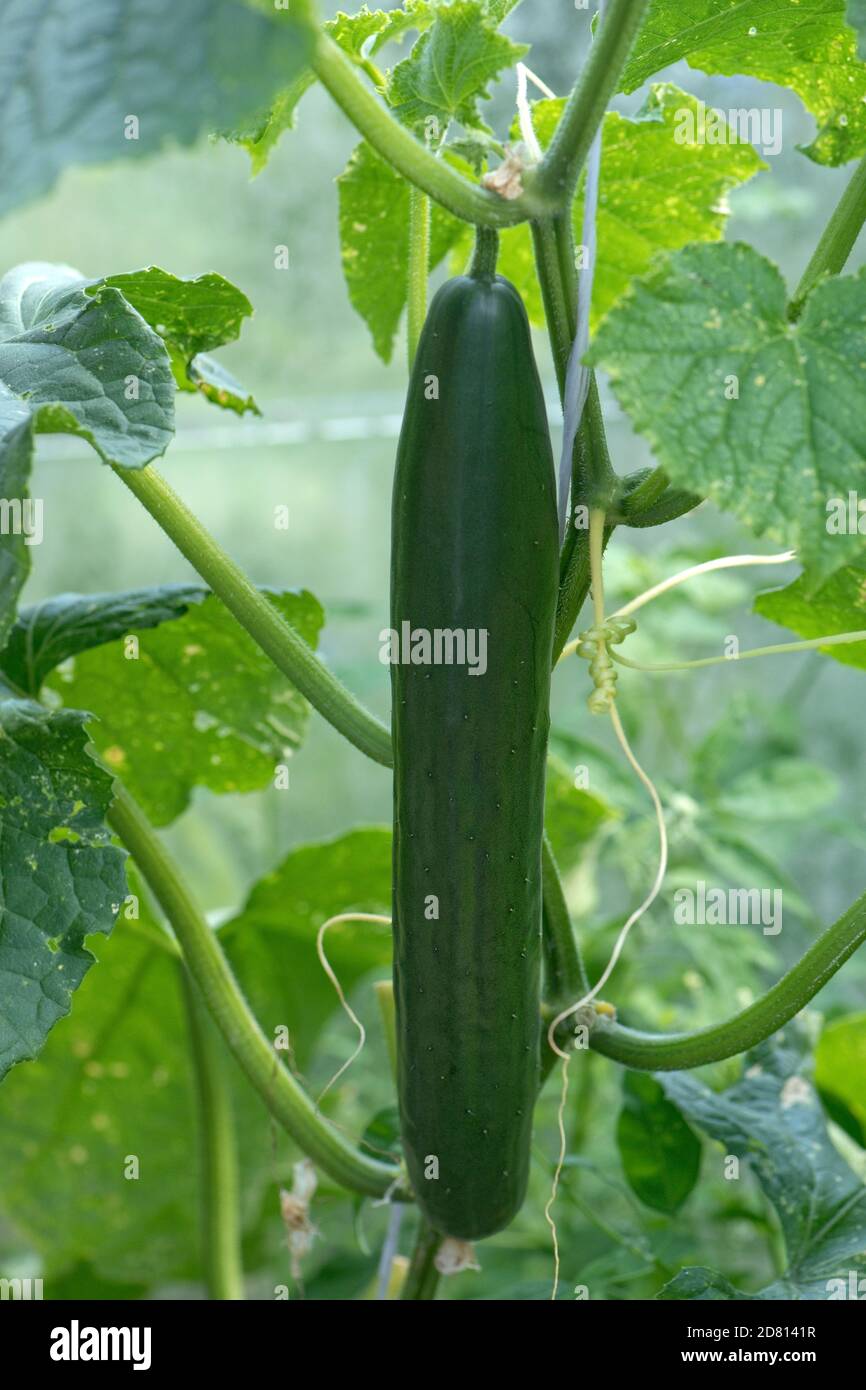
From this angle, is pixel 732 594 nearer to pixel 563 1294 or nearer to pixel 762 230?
pixel 762 230

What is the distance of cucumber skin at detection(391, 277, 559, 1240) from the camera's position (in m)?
0.62

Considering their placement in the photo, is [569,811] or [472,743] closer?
[472,743]

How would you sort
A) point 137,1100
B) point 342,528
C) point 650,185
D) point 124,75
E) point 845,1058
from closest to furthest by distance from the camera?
point 124,75 → point 650,185 → point 845,1058 → point 137,1100 → point 342,528

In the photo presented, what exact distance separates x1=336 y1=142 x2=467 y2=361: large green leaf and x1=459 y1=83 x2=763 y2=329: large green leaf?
0.23 feet

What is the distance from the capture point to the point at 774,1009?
28.5 inches

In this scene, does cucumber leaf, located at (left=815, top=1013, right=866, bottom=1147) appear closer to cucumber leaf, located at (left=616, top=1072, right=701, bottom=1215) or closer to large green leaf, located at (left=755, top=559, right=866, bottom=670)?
cucumber leaf, located at (left=616, top=1072, right=701, bottom=1215)

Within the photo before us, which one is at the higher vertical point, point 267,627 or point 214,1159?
point 267,627

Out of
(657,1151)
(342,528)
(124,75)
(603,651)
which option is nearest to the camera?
(124,75)

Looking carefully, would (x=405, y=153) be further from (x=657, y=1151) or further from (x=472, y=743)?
(x=657, y=1151)

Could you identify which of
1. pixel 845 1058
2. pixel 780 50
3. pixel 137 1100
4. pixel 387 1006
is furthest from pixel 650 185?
pixel 137 1100

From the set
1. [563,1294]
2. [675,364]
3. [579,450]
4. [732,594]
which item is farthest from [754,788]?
[675,364]

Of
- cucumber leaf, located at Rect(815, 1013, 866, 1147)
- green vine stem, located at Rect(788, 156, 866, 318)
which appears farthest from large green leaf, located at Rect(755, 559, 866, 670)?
cucumber leaf, located at Rect(815, 1013, 866, 1147)

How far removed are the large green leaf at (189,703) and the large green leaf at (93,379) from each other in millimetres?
239

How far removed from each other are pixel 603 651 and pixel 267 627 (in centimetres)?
18
